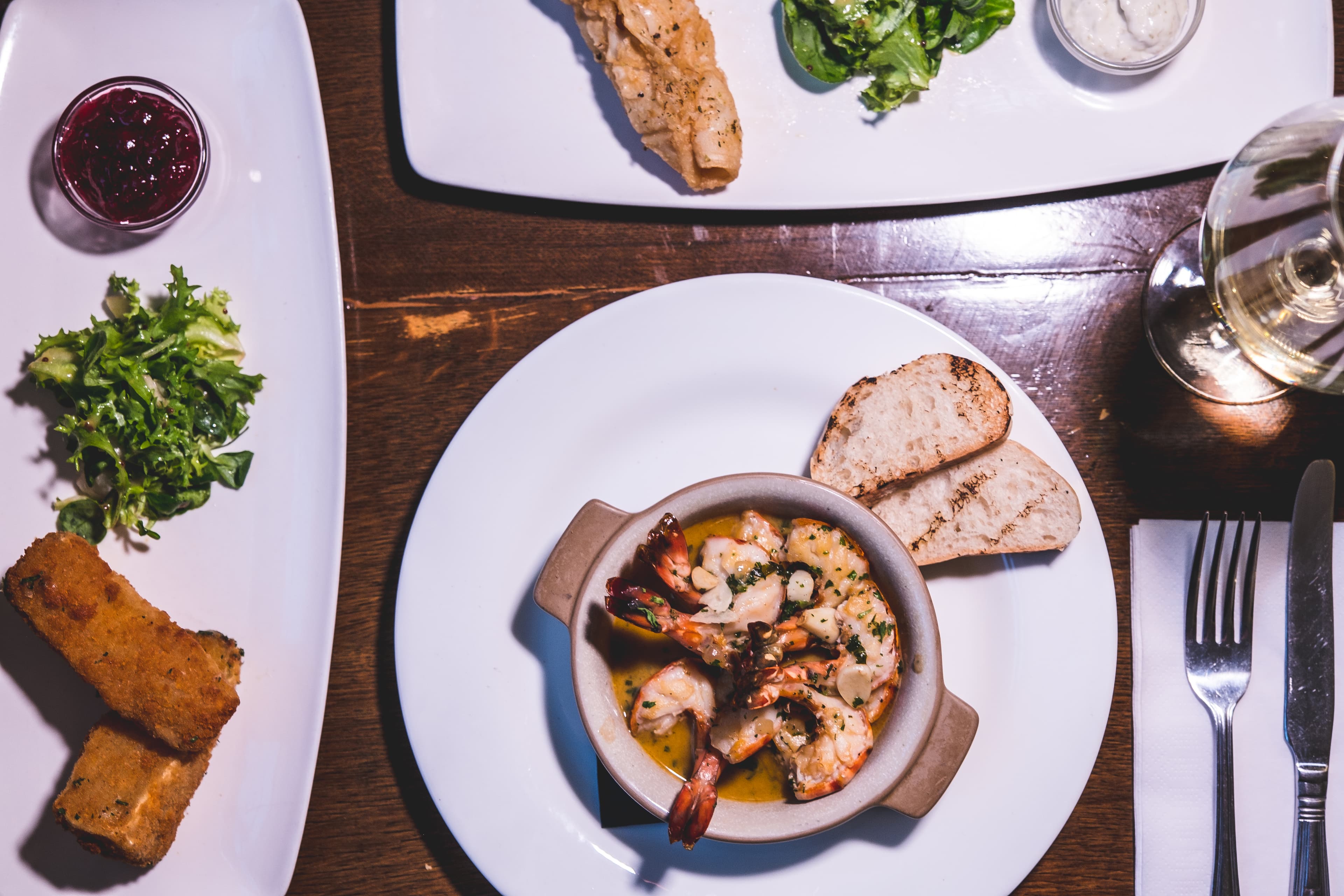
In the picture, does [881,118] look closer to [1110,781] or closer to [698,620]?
[698,620]

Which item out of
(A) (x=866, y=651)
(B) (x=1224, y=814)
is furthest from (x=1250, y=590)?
(A) (x=866, y=651)

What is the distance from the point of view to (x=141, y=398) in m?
2.36

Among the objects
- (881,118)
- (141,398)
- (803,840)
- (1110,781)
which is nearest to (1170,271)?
(881,118)

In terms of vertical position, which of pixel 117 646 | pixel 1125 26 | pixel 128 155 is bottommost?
pixel 117 646

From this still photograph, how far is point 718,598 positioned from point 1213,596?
4.54 ft

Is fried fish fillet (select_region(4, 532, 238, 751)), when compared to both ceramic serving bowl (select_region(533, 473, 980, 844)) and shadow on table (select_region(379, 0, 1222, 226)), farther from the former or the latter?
shadow on table (select_region(379, 0, 1222, 226))

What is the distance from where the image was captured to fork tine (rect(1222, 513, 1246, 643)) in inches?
93.1

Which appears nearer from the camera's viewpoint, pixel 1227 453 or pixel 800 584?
pixel 800 584

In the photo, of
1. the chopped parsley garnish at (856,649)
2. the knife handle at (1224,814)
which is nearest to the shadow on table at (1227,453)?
the knife handle at (1224,814)

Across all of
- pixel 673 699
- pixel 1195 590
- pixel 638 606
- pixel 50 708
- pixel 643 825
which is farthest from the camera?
pixel 50 708

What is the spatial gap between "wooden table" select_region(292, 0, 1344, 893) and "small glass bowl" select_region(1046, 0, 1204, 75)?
1.00ft

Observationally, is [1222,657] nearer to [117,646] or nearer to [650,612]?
[650,612]

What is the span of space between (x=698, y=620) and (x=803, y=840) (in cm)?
73

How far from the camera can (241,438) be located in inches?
99.6
